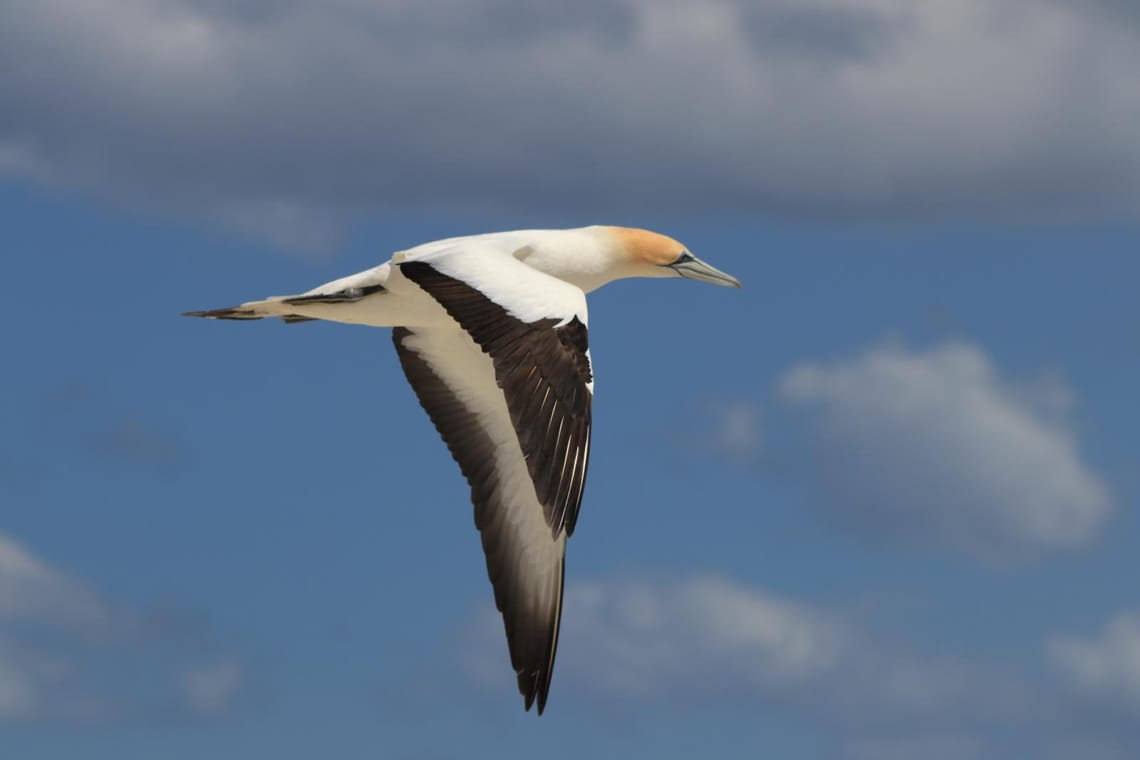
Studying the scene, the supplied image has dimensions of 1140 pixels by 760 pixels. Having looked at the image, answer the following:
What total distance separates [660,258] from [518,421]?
5.46m

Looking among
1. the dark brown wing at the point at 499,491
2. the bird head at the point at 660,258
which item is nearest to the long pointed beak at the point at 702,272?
the bird head at the point at 660,258

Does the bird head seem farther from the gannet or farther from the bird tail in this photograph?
the bird tail

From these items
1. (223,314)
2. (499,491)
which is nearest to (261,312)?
(223,314)

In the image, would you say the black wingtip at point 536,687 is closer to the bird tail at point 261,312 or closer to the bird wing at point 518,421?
the bird wing at point 518,421

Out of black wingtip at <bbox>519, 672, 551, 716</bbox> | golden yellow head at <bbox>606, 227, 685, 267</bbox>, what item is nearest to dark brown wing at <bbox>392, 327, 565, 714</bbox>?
black wingtip at <bbox>519, 672, 551, 716</bbox>

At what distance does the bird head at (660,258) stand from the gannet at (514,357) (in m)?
0.01

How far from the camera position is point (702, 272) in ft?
63.2

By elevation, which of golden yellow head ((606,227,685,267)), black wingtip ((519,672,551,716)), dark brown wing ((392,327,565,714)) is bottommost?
black wingtip ((519,672,551,716))

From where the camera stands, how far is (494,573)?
1789 cm

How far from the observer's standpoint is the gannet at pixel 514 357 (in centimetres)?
1406

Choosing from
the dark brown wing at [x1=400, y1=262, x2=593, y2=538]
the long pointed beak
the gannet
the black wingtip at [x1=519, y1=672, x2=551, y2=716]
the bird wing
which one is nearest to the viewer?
the dark brown wing at [x1=400, y1=262, x2=593, y2=538]

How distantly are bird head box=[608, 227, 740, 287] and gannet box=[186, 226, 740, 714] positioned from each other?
0.01 m

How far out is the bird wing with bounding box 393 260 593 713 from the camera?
13.9m

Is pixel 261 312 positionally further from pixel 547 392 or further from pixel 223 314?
pixel 547 392
